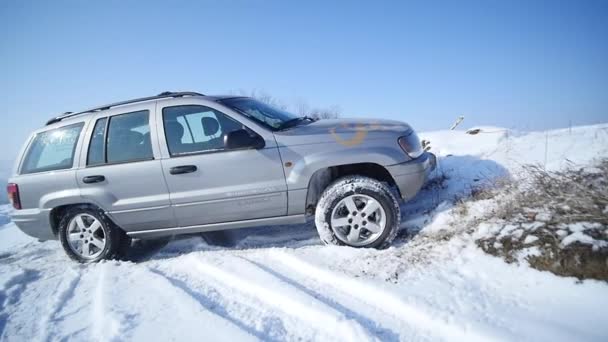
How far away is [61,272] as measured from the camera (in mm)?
3467

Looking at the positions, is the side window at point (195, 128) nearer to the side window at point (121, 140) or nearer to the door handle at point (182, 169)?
the door handle at point (182, 169)

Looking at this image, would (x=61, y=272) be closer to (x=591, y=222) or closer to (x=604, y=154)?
(x=591, y=222)

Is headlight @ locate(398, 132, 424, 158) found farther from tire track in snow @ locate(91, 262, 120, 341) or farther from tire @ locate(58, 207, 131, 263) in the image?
tire @ locate(58, 207, 131, 263)

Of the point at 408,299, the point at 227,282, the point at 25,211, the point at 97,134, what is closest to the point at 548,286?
the point at 408,299

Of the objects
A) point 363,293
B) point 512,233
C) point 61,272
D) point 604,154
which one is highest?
point 604,154

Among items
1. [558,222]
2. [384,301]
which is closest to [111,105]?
[384,301]

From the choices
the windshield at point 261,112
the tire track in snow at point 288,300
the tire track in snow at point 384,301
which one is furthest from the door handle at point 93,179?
the tire track in snow at point 384,301

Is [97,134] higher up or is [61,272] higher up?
[97,134]

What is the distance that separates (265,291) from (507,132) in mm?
5715

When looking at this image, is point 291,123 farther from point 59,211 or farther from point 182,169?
point 59,211

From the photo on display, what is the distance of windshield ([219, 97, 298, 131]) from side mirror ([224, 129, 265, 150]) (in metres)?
0.26

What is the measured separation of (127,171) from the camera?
11.0 feet

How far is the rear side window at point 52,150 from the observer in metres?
3.60

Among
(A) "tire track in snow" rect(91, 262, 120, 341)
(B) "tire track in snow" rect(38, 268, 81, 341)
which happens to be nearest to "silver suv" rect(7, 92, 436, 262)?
(B) "tire track in snow" rect(38, 268, 81, 341)
